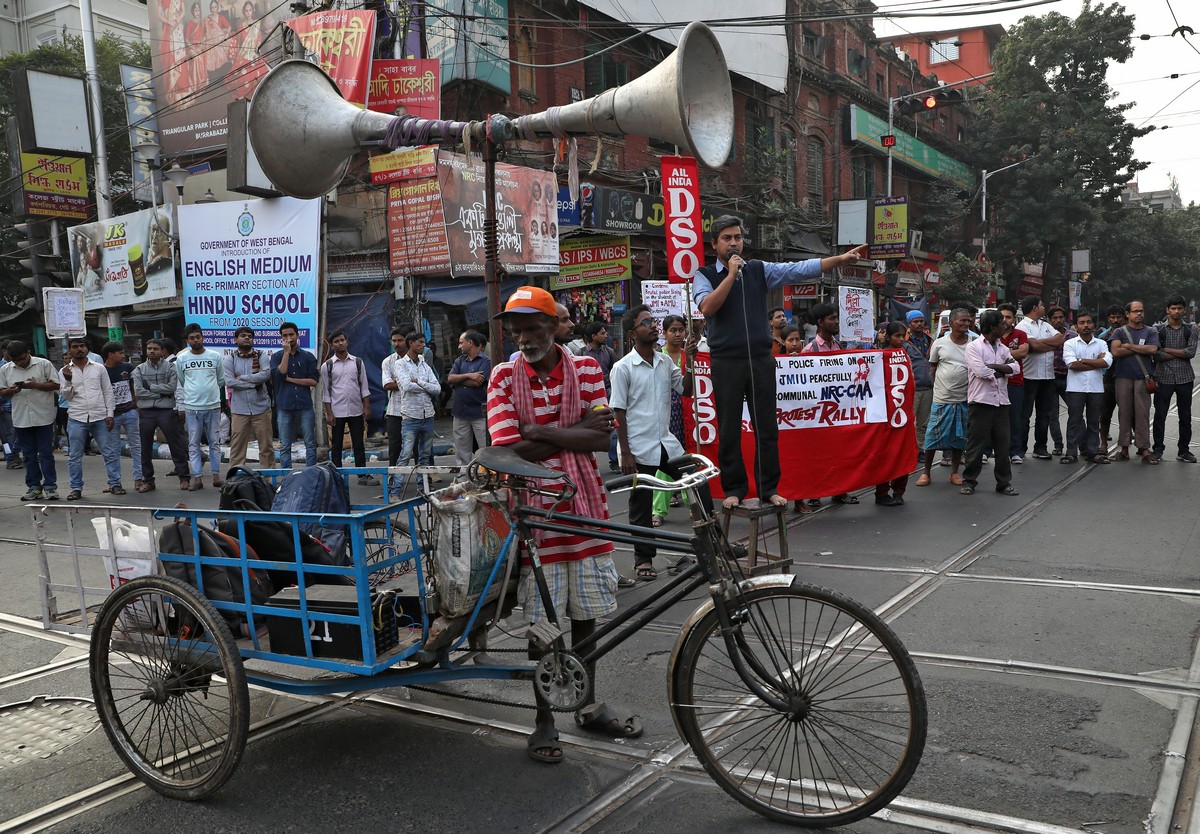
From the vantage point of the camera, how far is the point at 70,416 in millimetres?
11203

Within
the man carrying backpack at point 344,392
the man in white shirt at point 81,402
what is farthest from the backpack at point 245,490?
the man in white shirt at point 81,402

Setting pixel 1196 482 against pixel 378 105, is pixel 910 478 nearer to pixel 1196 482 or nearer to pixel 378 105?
pixel 1196 482

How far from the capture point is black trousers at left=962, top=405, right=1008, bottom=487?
9.20 metres

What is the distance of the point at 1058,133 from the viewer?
1523 inches

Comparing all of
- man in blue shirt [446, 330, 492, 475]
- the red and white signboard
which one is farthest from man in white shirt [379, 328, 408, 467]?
the red and white signboard

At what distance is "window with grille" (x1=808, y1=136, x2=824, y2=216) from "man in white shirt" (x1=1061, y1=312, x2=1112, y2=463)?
21.0m

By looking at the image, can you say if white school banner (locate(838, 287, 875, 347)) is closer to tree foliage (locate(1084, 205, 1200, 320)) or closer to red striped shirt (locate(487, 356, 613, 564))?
red striped shirt (locate(487, 356, 613, 564))

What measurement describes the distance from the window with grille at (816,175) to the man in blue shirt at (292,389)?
23663mm

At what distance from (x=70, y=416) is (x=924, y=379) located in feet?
34.5

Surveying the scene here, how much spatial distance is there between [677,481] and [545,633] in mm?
771

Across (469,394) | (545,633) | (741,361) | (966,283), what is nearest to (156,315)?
(469,394)

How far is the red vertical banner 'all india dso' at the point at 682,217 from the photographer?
23.2ft

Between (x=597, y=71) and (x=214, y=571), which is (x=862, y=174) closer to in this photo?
(x=597, y=71)

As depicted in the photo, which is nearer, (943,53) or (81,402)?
(81,402)
